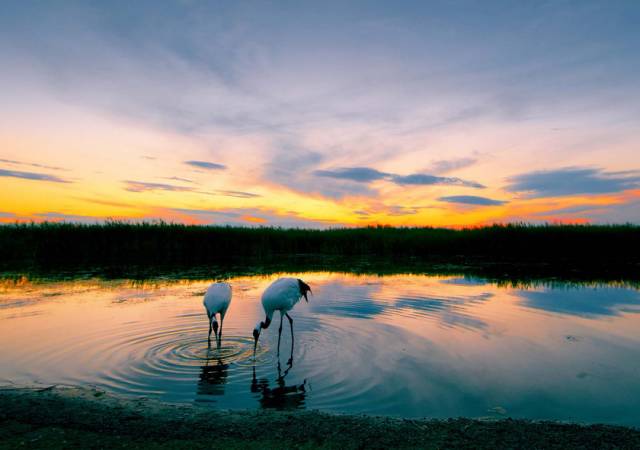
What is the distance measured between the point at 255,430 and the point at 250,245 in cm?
3008

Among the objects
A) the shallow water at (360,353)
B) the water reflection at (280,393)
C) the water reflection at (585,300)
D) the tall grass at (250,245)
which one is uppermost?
the tall grass at (250,245)

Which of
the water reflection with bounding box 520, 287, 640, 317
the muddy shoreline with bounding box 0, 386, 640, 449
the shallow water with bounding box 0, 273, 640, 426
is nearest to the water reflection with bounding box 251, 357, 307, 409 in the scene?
the shallow water with bounding box 0, 273, 640, 426

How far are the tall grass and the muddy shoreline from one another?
21559 mm

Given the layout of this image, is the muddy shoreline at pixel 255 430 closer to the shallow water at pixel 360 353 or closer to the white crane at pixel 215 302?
the shallow water at pixel 360 353

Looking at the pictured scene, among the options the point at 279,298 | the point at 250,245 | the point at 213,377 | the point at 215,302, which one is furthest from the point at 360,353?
the point at 250,245

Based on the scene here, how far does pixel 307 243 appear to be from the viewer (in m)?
37.8

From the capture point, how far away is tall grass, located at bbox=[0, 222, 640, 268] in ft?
90.4

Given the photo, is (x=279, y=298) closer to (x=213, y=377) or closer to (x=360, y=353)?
(x=360, y=353)

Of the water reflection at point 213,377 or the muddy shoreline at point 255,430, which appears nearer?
the muddy shoreline at point 255,430

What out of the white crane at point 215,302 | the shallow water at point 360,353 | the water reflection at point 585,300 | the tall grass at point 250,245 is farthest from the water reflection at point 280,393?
the tall grass at point 250,245

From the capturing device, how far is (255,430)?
5.07 metres

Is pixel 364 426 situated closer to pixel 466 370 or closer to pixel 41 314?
pixel 466 370

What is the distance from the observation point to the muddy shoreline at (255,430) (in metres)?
4.71

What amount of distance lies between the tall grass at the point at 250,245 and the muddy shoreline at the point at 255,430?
70.7 feet
